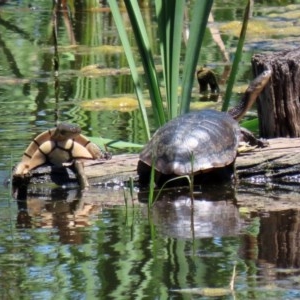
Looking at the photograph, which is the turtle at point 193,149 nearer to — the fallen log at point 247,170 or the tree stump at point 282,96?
the fallen log at point 247,170

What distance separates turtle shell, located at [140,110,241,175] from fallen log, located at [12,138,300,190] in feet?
0.37

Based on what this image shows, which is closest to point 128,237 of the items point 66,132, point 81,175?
point 81,175

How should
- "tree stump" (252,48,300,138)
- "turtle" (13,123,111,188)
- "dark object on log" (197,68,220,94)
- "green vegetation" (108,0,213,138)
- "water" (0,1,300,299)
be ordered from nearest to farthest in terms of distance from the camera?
"water" (0,1,300,299) < "turtle" (13,123,111,188) < "green vegetation" (108,0,213,138) < "tree stump" (252,48,300,138) < "dark object on log" (197,68,220,94)

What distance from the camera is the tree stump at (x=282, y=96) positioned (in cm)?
606

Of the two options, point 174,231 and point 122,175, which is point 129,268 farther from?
point 122,175

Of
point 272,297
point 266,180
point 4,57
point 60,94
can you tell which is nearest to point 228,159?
point 266,180

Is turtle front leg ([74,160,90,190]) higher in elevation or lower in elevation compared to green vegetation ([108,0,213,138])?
lower

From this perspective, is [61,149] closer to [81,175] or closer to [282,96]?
[81,175]

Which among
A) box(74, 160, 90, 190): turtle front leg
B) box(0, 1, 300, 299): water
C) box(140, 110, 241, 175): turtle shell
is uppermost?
box(140, 110, 241, 175): turtle shell

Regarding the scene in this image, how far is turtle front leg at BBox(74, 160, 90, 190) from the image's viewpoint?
5546 millimetres

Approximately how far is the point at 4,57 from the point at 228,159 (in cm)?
490

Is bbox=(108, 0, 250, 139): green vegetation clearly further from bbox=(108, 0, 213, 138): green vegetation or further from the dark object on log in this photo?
the dark object on log

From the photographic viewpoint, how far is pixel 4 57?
33.2ft

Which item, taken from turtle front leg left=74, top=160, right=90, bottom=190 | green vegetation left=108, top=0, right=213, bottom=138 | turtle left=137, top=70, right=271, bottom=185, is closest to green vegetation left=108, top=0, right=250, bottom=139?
green vegetation left=108, top=0, right=213, bottom=138
